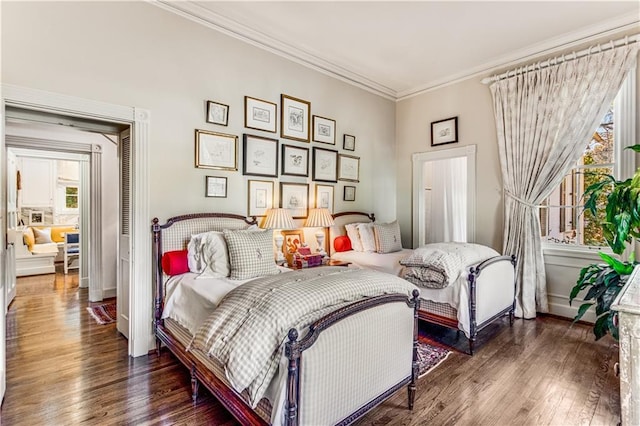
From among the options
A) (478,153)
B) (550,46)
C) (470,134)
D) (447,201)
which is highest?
(550,46)

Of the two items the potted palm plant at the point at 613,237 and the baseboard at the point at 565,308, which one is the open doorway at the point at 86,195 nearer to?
the potted palm plant at the point at 613,237

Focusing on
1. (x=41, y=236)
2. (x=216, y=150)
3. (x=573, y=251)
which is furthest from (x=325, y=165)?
(x=41, y=236)

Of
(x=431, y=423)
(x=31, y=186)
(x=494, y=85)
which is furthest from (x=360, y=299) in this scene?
(x=31, y=186)

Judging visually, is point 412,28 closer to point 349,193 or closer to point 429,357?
point 349,193

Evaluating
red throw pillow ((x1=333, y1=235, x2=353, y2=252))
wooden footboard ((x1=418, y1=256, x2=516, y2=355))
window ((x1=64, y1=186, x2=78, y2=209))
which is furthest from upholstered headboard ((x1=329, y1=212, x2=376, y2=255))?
window ((x1=64, y1=186, x2=78, y2=209))

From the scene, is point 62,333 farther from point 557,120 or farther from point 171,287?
point 557,120

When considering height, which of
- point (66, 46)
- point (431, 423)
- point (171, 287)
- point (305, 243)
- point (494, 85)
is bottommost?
point (431, 423)

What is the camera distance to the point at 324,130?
4227 millimetres

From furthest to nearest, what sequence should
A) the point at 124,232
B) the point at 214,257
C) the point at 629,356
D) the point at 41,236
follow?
the point at 41,236 → the point at 124,232 → the point at 214,257 → the point at 629,356

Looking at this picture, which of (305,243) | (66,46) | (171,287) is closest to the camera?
(66,46)

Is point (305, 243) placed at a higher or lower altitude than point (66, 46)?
lower

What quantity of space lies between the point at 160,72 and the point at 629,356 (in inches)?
143

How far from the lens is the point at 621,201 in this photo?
213cm

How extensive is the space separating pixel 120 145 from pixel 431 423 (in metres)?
3.46
